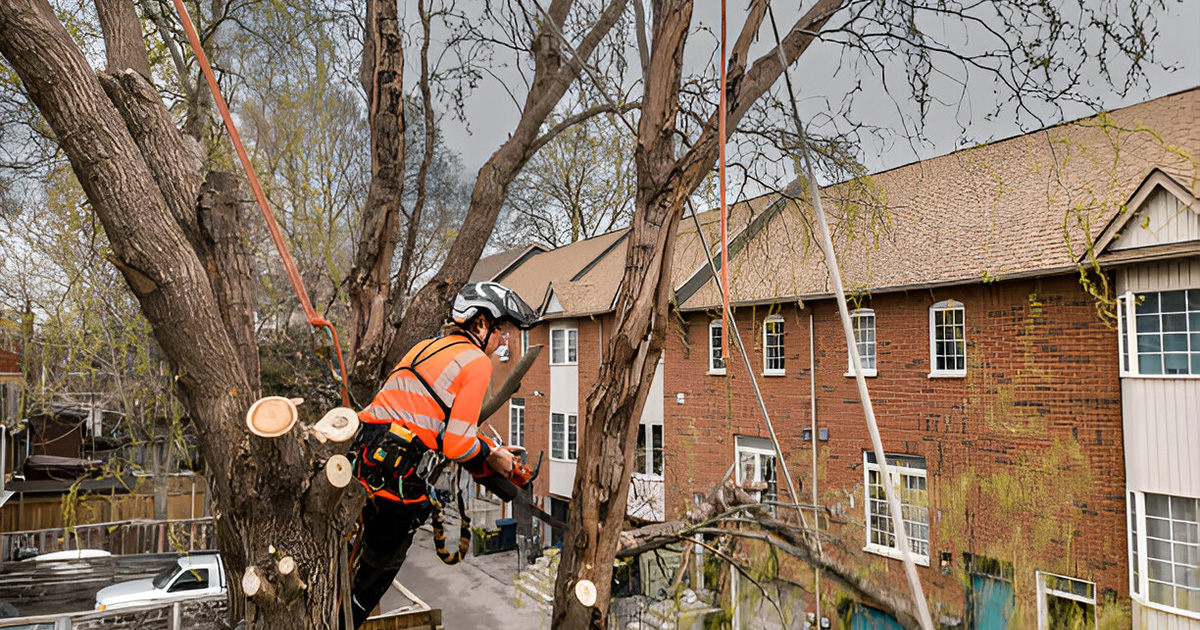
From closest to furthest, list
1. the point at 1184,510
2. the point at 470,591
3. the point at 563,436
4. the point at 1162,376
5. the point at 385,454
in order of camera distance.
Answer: the point at 385,454, the point at 1184,510, the point at 1162,376, the point at 470,591, the point at 563,436

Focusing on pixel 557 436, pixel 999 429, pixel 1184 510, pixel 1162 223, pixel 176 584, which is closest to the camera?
pixel 1162 223

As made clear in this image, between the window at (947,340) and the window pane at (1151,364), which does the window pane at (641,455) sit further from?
the window pane at (1151,364)

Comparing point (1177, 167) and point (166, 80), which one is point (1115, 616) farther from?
point (166, 80)

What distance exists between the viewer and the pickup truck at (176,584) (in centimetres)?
1050

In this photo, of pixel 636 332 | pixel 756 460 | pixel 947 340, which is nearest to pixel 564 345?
pixel 756 460

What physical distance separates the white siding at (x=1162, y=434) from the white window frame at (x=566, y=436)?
41.8 feet

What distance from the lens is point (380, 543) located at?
3.92 m

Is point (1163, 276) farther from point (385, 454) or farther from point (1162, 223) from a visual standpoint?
point (385, 454)

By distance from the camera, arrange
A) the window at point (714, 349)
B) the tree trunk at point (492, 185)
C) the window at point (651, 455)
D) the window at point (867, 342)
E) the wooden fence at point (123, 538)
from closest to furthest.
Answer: the tree trunk at point (492, 185) < the window at point (867, 342) < the window at point (714, 349) < the wooden fence at point (123, 538) < the window at point (651, 455)

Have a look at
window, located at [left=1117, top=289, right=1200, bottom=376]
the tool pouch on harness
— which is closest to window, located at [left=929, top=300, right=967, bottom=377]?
window, located at [left=1117, top=289, right=1200, bottom=376]

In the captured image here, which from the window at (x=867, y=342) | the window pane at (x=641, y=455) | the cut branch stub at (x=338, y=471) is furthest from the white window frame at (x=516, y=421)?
the cut branch stub at (x=338, y=471)

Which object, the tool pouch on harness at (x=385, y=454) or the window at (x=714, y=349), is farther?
the window at (x=714, y=349)

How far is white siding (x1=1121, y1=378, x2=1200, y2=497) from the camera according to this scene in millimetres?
6426

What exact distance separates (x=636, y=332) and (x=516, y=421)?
59.8ft
